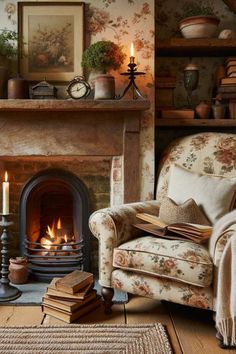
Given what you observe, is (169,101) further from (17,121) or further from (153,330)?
(153,330)

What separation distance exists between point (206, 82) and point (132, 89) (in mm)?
725

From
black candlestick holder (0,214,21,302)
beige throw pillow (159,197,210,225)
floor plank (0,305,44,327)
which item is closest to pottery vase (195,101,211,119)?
beige throw pillow (159,197,210,225)

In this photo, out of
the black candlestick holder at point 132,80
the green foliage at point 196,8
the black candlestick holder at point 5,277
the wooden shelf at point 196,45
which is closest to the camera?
the black candlestick holder at point 5,277

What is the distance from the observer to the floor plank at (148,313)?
2.25 meters

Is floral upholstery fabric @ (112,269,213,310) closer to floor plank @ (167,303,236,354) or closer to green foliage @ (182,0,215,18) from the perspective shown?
floor plank @ (167,303,236,354)

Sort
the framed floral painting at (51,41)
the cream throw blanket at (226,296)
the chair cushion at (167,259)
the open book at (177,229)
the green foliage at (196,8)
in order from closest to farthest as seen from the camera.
Answer: the cream throw blanket at (226,296)
the chair cushion at (167,259)
the open book at (177,229)
the framed floral painting at (51,41)
the green foliage at (196,8)

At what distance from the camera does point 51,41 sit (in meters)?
2.92

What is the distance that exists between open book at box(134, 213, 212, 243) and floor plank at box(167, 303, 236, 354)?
47cm

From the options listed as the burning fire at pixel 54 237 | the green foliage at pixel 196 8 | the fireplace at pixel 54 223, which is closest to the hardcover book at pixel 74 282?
the fireplace at pixel 54 223

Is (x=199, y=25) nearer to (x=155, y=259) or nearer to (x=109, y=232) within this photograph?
(x=109, y=232)

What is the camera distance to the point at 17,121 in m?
2.85

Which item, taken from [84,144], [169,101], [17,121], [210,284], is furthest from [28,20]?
[210,284]

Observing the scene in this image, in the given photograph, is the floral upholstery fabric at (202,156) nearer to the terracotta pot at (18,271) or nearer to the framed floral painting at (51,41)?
the framed floral painting at (51,41)

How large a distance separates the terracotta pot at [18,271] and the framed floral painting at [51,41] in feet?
4.15
